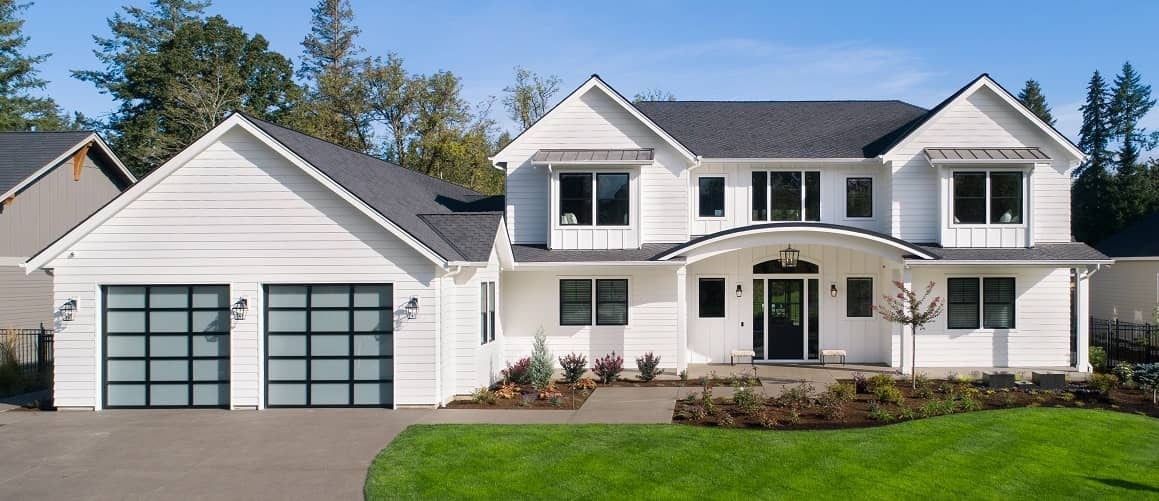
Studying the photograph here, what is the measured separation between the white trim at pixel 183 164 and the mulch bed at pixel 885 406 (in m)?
5.55

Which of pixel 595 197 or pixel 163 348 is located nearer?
pixel 163 348

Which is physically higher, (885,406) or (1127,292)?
(1127,292)

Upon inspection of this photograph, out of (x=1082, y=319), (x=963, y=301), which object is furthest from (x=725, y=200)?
(x=1082, y=319)

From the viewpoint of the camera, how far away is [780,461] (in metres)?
10.7

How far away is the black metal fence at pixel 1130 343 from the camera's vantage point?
69.5 feet

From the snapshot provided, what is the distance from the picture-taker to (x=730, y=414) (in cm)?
1384

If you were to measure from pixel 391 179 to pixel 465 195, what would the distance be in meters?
5.75

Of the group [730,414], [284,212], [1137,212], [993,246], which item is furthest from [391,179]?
[1137,212]

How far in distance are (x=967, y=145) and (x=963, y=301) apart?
388cm

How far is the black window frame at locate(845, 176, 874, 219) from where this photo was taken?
21.5m

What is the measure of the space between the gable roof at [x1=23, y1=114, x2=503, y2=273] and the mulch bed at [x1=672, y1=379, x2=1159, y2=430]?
213 inches

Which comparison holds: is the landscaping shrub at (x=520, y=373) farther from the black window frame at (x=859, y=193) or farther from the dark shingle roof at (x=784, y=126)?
the black window frame at (x=859, y=193)

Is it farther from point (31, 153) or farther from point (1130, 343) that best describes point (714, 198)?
point (31, 153)

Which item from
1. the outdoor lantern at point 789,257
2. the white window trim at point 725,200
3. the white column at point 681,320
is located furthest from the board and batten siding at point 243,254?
the outdoor lantern at point 789,257
